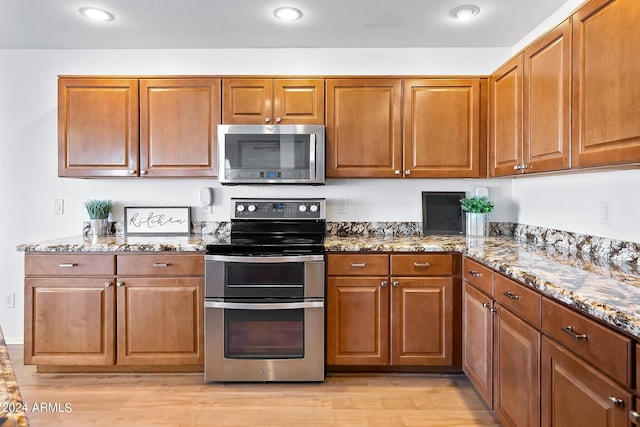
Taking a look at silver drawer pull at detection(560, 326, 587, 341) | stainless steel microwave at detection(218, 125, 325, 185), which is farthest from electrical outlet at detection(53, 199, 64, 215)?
silver drawer pull at detection(560, 326, 587, 341)

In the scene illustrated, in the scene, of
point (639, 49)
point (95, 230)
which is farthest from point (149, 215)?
point (639, 49)

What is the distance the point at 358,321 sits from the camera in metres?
2.51

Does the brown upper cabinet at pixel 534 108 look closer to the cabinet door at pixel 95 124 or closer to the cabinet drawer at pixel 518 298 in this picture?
the cabinet drawer at pixel 518 298

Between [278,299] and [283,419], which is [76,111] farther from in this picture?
[283,419]

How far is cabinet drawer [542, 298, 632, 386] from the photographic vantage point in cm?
105

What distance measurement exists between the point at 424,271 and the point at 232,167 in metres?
1.44

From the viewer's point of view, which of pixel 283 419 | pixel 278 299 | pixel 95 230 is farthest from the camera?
pixel 95 230

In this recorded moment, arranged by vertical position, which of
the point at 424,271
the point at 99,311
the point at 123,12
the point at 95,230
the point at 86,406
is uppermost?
the point at 123,12

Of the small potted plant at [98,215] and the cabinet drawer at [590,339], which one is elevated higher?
the small potted plant at [98,215]

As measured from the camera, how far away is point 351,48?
3.04m

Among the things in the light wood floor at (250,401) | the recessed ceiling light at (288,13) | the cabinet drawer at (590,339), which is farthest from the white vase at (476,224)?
the recessed ceiling light at (288,13)

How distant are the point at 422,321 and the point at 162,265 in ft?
5.48

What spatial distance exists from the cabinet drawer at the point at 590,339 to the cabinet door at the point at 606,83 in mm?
635

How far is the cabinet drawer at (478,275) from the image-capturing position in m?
1.99
